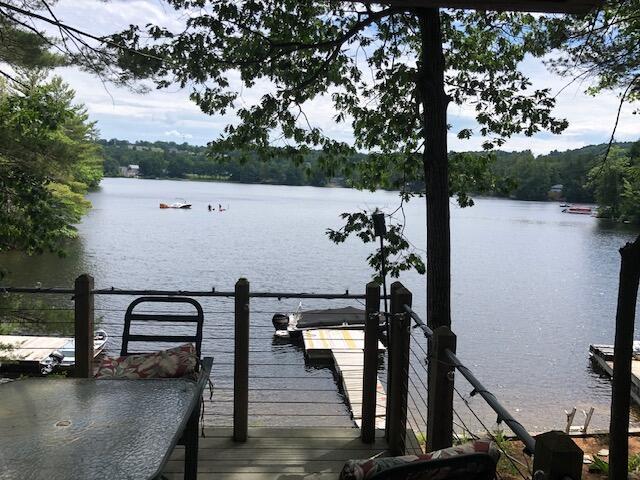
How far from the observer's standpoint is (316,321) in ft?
57.2

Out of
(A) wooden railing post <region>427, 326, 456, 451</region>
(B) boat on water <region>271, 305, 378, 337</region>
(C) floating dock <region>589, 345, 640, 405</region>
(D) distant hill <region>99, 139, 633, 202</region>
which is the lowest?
(C) floating dock <region>589, 345, 640, 405</region>

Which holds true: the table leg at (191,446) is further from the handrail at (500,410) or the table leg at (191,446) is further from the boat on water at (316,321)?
the boat on water at (316,321)

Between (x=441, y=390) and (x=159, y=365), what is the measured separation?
129cm

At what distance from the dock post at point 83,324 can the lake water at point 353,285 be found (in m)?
1.14

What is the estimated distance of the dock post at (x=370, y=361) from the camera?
3.45 meters

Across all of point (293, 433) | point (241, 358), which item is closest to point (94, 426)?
point (241, 358)

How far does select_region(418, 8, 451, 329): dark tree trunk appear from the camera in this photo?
173 inches

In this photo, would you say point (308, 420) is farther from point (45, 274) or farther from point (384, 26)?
point (45, 274)

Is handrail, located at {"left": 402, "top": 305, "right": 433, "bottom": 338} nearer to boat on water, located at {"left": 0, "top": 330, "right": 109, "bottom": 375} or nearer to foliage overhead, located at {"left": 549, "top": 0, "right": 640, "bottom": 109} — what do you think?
foliage overhead, located at {"left": 549, "top": 0, "right": 640, "bottom": 109}

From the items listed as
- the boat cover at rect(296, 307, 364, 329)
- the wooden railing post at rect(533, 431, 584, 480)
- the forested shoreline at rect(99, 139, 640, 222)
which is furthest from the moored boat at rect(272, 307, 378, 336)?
the wooden railing post at rect(533, 431, 584, 480)

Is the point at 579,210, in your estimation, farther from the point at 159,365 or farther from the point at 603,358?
the point at 159,365

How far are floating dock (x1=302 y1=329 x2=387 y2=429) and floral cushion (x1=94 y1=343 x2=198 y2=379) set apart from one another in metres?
7.23

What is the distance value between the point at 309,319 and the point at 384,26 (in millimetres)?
12775

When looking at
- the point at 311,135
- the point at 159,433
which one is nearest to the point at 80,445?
the point at 159,433
